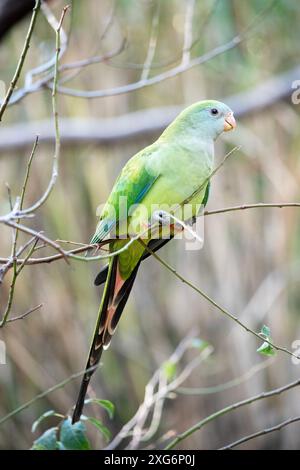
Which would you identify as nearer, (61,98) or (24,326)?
(24,326)

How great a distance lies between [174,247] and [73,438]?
8.33 feet

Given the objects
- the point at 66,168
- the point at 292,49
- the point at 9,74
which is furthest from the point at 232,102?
the point at 9,74

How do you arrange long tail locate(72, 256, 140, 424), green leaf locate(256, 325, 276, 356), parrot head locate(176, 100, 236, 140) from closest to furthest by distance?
1. green leaf locate(256, 325, 276, 356)
2. long tail locate(72, 256, 140, 424)
3. parrot head locate(176, 100, 236, 140)

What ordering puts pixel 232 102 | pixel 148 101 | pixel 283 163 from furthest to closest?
1. pixel 148 101
2. pixel 283 163
3. pixel 232 102

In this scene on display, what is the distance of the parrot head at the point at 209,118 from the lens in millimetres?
1796

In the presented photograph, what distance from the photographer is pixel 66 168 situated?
13.3ft

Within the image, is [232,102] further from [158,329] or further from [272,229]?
[158,329]

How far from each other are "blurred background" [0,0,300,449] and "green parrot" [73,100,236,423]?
6.09 ft

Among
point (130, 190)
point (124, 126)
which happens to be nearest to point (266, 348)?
point (130, 190)

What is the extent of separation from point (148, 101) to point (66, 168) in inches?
26.7

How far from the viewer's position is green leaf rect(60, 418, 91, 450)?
155 centimetres

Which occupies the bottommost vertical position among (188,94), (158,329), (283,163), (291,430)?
(291,430)

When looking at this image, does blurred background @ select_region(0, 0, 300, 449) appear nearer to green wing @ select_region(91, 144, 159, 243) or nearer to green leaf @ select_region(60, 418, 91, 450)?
green wing @ select_region(91, 144, 159, 243)

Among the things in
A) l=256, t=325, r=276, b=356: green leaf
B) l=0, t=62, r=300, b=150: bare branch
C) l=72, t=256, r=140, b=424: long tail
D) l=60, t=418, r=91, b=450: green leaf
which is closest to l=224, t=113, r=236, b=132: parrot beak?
l=72, t=256, r=140, b=424: long tail
